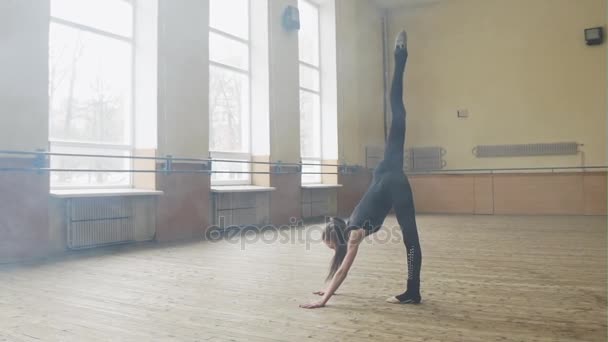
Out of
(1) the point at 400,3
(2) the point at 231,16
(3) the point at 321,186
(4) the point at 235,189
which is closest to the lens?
(4) the point at 235,189

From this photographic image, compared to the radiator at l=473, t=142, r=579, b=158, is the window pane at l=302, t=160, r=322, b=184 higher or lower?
lower

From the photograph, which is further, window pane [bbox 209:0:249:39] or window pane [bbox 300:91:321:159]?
window pane [bbox 300:91:321:159]

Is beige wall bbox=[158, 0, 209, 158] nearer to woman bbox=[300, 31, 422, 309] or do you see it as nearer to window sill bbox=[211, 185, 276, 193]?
window sill bbox=[211, 185, 276, 193]

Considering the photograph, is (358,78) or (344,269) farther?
(358,78)

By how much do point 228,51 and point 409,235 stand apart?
189 inches

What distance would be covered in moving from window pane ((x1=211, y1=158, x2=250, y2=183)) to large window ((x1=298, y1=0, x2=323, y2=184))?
1798mm

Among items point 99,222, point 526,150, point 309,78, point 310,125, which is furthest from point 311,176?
point 99,222

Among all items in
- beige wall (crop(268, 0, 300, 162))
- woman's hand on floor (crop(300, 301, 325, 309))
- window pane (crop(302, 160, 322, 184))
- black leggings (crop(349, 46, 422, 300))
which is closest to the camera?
woman's hand on floor (crop(300, 301, 325, 309))

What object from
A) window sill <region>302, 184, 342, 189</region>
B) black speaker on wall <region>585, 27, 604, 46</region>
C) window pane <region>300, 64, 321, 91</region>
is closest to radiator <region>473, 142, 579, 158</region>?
black speaker on wall <region>585, 27, 604, 46</region>

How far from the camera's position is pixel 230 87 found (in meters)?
6.68

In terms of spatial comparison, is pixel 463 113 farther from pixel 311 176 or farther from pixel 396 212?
pixel 396 212

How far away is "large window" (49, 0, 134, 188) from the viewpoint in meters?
4.59

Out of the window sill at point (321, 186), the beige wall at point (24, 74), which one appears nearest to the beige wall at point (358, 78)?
the window sill at point (321, 186)

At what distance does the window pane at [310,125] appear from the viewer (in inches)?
335
